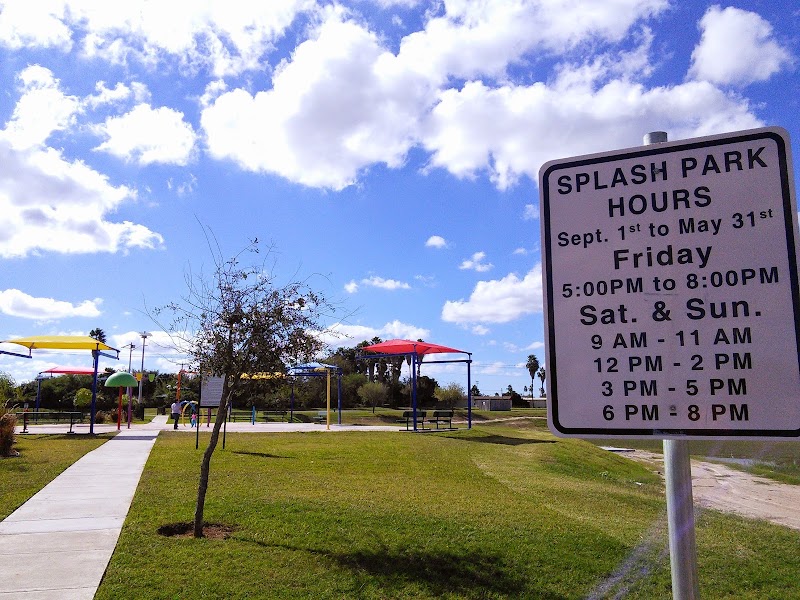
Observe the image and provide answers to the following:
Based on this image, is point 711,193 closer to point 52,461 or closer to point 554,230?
point 554,230

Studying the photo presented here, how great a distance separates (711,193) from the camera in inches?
67.7

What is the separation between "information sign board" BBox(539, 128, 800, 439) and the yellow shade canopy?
23.0 metres

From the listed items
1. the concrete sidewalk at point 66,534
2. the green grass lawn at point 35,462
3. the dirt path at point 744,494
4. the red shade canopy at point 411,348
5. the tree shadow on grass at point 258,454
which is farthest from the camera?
the red shade canopy at point 411,348

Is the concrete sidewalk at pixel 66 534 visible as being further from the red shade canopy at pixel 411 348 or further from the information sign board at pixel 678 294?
the red shade canopy at pixel 411 348

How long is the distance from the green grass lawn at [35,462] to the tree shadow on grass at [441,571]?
5.21m

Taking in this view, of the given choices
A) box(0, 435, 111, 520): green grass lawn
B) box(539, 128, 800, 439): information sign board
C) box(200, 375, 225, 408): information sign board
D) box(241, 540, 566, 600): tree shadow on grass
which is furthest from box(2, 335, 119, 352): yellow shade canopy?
box(539, 128, 800, 439): information sign board

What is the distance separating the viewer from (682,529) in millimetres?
1568

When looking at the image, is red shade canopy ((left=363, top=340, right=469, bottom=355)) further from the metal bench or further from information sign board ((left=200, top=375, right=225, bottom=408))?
information sign board ((left=200, top=375, right=225, bottom=408))

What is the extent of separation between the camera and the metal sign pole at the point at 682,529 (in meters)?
1.56

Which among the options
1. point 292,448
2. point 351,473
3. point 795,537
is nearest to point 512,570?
point 795,537

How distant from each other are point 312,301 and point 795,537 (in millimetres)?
7840

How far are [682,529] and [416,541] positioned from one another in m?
6.15

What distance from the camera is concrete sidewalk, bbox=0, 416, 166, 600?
18.8 ft


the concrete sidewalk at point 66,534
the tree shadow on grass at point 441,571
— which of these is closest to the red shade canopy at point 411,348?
the concrete sidewalk at point 66,534
